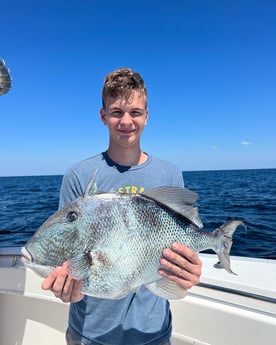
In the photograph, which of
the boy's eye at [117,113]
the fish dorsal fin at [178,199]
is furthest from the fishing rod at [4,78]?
the fish dorsal fin at [178,199]

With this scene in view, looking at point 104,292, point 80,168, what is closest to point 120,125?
point 80,168

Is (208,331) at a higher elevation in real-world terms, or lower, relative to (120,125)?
lower

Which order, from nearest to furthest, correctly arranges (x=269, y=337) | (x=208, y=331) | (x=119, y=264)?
(x=119, y=264) < (x=269, y=337) < (x=208, y=331)

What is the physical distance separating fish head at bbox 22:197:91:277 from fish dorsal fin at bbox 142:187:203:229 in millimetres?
346

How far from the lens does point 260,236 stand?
866 cm

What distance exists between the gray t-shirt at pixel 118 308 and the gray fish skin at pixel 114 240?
0.36 m

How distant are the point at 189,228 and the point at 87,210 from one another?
504 millimetres

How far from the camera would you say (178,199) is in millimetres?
1488

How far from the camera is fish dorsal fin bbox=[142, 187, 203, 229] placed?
1450mm

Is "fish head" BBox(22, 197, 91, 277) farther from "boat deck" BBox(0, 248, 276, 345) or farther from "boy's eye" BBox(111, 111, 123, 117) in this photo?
"boat deck" BBox(0, 248, 276, 345)

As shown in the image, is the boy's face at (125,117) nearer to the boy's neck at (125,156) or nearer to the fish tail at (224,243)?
the boy's neck at (125,156)

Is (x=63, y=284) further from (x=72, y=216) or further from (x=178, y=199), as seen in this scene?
(x=178, y=199)

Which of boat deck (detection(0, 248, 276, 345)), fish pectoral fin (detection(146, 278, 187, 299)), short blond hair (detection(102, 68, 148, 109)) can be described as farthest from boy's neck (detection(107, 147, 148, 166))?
boat deck (detection(0, 248, 276, 345))

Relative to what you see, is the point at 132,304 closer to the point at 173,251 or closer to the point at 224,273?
A: the point at 173,251
